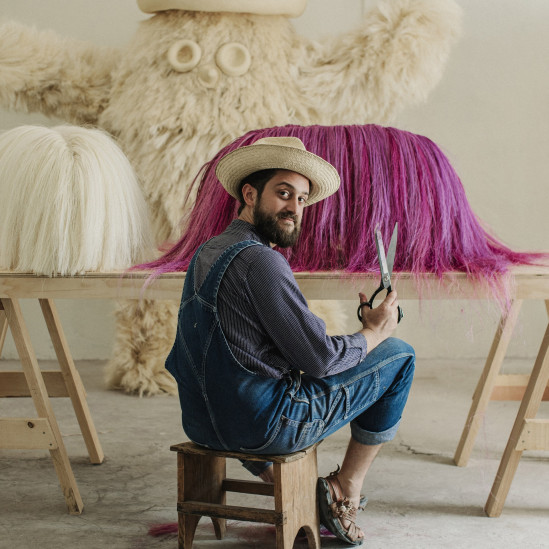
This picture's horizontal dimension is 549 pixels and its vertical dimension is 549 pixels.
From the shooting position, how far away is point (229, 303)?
1.60m

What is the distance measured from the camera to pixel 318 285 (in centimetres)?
198

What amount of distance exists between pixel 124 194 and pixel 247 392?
904mm

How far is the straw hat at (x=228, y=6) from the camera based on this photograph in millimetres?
2947

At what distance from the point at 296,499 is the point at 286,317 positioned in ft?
1.42

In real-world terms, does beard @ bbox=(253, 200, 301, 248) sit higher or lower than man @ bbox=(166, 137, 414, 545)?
higher

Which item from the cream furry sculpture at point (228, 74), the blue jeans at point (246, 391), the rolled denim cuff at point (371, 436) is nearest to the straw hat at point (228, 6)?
the cream furry sculpture at point (228, 74)

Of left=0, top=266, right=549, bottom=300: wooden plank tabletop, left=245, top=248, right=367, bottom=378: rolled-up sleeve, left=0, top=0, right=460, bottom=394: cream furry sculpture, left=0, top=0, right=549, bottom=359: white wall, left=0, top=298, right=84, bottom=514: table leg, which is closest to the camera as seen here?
left=245, top=248, right=367, bottom=378: rolled-up sleeve

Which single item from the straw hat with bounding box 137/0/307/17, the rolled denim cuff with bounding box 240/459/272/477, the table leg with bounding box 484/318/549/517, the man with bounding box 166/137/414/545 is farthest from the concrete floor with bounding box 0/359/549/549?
the straw hat with bounding box 137/0/307/17

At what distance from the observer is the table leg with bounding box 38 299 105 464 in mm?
2428

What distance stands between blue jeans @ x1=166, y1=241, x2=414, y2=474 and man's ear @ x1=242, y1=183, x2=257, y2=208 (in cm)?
21

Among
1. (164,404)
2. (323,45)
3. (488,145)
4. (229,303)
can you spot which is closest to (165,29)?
(323,45)

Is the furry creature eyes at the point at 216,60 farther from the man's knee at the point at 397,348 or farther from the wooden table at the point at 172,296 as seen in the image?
the man's knee at the point at 397,348

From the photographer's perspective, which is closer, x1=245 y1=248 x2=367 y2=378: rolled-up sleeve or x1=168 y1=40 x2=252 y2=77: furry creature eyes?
x1=245 y1=248 x2=367 y2=378: rolled-up sleeve

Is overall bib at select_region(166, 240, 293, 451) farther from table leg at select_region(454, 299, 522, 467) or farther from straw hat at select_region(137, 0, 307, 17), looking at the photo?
straw hat at select_region(137, 0, 307, 17)
